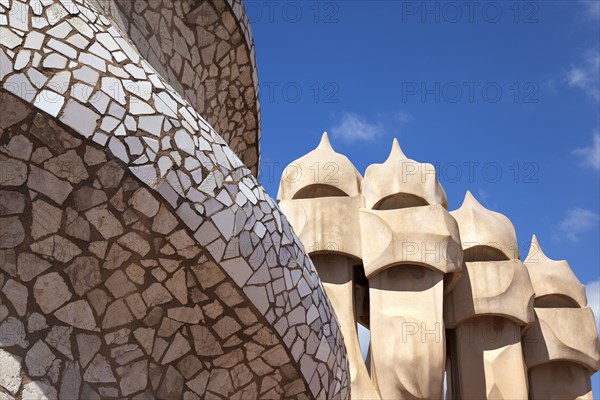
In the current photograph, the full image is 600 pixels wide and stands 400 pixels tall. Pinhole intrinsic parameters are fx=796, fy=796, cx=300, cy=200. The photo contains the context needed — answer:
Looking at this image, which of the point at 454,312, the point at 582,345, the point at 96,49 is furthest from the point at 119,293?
the point at 582,345

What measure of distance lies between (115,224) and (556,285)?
1311 centimetres

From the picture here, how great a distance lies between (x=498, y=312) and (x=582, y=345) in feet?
7.56

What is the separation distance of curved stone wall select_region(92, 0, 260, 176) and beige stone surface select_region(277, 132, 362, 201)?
7.77m

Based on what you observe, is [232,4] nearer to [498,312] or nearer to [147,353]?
[147,353]

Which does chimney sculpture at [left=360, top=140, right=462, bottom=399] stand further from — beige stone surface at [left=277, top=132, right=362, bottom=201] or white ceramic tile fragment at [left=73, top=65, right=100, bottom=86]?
white ceramic tile fragment at [left=73, top=65, right=100, bottom=86]

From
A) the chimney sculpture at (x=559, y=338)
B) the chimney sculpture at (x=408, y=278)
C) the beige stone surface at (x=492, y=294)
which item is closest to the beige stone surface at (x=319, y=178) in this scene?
the chimney sculpture at (x=408, y=278)

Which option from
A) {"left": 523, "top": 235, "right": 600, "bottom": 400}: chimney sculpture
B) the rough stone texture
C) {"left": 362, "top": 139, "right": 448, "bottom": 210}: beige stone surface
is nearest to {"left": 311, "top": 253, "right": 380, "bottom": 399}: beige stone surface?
{"left": 362, "top": 139, "right": 448, "bottom": 210}: beige stone surface

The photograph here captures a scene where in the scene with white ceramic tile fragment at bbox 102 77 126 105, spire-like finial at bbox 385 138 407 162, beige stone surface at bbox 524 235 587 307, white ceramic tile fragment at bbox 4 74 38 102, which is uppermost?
spire-like finial at bbox 385 138 407 162

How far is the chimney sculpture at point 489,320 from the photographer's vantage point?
1345 cm

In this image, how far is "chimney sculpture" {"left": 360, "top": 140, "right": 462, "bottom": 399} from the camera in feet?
39.9

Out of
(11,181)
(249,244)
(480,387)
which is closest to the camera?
(11,181)

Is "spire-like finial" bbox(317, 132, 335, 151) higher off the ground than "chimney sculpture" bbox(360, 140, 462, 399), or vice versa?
"spire-like finial" bbox(317, 132, 335, 151)

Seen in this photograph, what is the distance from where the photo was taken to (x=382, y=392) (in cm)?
1216

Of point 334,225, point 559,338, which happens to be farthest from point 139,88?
point 559,338
